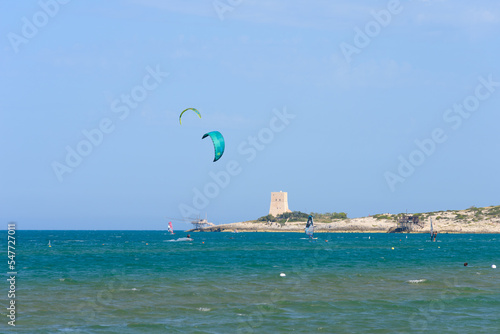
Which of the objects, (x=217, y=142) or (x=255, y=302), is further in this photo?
(x=217, y=142)

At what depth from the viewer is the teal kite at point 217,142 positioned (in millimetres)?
Result: 61537

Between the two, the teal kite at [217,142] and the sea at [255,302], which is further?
the teal kite at [217,142]

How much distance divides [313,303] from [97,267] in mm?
33111

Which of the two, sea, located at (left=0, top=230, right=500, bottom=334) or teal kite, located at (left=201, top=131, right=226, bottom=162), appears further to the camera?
teal kite, located at (left=201, top=131, right=226, bottom=162)

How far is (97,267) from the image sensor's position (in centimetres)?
6106

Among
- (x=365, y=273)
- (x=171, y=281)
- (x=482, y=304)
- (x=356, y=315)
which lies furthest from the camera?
(x=365, y=273)

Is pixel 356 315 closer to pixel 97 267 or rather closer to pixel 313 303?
pixel 313 303

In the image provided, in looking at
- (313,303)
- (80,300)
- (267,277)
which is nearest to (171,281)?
(267,277)

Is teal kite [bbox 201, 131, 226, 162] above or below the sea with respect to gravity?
above

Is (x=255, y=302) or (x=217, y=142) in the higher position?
(x=217, y=142)

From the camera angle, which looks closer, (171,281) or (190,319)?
(190,319)

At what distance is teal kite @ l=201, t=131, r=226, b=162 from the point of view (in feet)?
202

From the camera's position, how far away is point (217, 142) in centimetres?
6225

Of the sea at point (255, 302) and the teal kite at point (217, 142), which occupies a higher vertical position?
the teal kite at point (217, 142)
